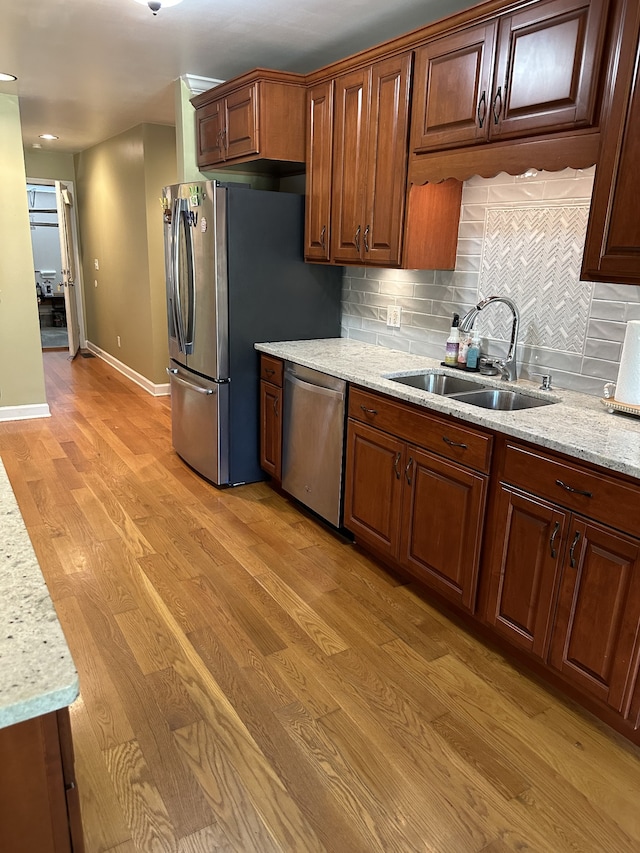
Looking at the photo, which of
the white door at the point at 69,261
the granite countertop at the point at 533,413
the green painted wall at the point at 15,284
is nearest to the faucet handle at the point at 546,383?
the granite countertop at the point at 533,413

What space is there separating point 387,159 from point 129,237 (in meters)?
4.02

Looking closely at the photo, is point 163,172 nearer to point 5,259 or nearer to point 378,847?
point 5,259

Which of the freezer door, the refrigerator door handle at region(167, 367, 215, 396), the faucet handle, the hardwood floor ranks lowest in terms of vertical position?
the hardwood floor

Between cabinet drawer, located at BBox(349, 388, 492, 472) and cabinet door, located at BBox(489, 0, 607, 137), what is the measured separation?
108cm

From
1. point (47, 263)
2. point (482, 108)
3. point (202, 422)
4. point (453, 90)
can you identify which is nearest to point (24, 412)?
point (202, 422)

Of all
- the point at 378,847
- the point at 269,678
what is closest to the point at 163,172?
the point at 269,678

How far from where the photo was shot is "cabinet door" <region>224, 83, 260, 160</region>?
10.8ft

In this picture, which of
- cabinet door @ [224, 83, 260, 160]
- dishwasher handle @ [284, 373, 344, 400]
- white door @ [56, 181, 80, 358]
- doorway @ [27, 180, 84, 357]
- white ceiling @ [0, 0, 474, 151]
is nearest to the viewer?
white ceiling @ [0, 0, 474, 151]

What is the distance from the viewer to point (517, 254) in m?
2.67

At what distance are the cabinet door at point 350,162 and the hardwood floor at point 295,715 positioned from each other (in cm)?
156

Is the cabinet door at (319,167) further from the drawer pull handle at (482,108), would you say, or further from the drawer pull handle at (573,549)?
the drawer pull handle at (573,549)

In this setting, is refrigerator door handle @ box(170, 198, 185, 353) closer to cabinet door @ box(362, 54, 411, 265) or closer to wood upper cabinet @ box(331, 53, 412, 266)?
wood upper cabinet @ box(331, 53, 412, 266)

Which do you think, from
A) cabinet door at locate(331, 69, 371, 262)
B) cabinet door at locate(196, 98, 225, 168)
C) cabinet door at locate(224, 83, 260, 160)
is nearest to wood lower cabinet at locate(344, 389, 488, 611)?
cabinet door at locate(331, 69, 371, 262)

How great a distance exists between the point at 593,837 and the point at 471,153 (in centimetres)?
230
